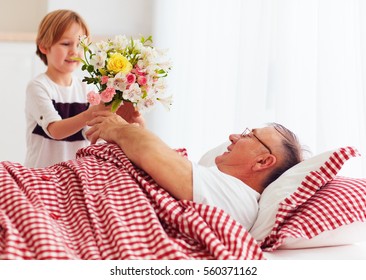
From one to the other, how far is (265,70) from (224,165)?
4.82ft

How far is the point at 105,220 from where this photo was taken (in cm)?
155

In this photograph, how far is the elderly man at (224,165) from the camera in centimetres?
171

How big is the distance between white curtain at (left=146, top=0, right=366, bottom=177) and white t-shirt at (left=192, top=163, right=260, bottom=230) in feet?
3.17

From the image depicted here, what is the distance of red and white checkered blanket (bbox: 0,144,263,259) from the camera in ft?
4.54

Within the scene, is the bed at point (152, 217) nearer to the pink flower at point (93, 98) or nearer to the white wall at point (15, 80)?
the pink flower at point (93, 98)

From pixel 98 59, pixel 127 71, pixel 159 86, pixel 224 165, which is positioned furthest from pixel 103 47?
pixel 224 165

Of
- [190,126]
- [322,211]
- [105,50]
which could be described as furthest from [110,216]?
[190,126]

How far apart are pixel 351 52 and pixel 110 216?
1639 millimetres

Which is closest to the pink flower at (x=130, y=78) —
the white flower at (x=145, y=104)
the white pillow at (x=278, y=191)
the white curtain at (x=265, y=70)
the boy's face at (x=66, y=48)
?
the white flower at (x=145, y=104)

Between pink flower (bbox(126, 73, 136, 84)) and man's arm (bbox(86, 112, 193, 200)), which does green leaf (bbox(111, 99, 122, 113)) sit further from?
man's arm (bbox(86, 112, 193, 200))

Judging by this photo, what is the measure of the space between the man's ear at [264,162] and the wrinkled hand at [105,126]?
19.1 inches

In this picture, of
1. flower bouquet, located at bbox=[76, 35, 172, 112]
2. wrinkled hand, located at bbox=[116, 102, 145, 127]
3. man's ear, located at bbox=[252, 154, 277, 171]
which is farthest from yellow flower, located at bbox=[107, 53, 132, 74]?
man's ear, located at bbox=[252, 154, 277, 171]
